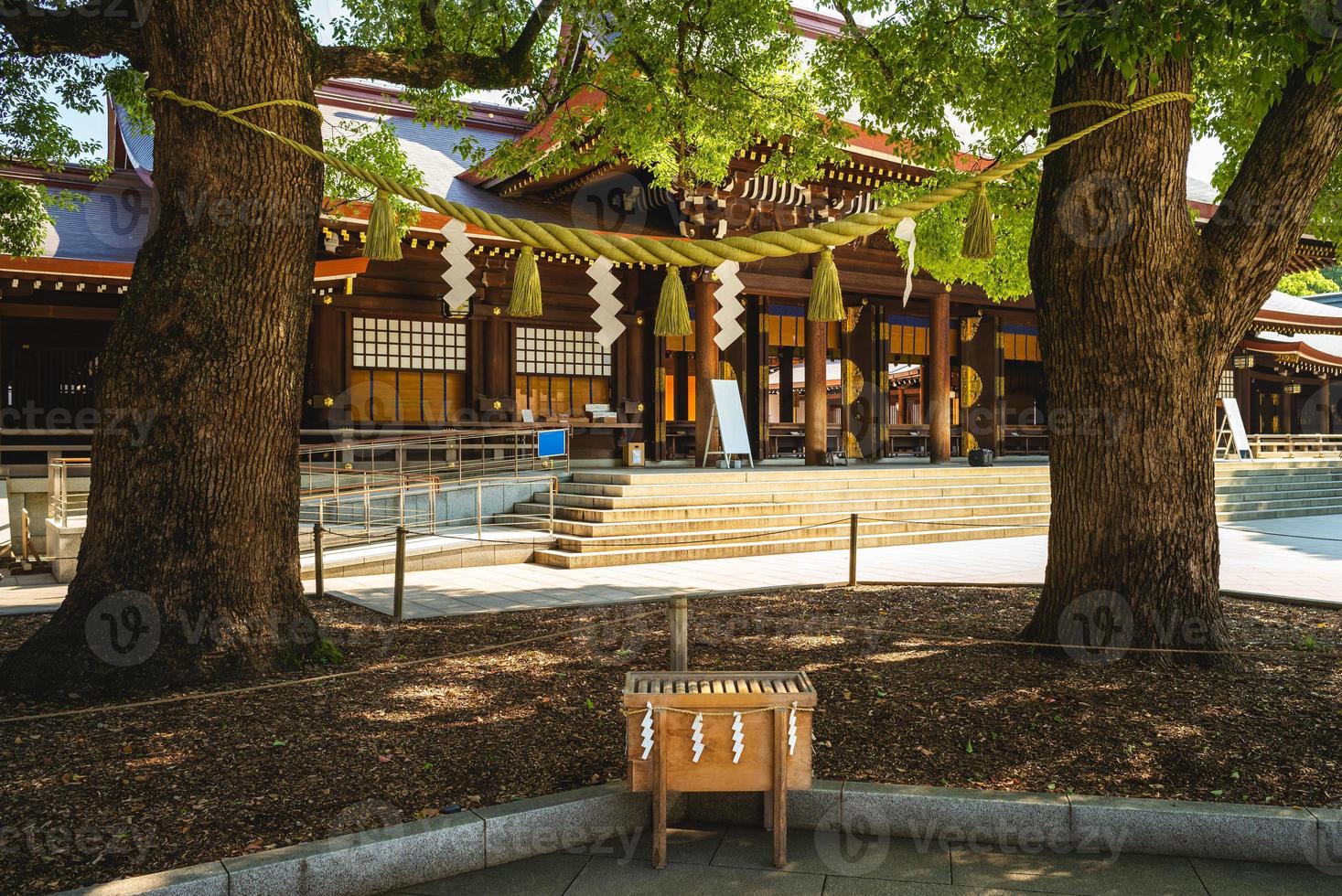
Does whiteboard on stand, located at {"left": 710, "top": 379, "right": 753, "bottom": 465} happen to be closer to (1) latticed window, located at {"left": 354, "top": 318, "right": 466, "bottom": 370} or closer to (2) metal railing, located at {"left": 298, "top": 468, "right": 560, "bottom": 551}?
(2) metal railing, located at {"left": 298, "top": 468, "right": 560, "bottom": 551}

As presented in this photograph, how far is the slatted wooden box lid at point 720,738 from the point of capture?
2.96 m

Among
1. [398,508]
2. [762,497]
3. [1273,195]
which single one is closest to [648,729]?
[1273,195]

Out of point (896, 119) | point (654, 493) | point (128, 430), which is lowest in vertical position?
Result: point (654, 493)

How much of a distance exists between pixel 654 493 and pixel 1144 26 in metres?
7.39

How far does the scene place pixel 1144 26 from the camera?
4020mm

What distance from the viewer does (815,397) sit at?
14438 millimetres

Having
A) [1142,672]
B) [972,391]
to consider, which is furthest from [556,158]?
[972,391]

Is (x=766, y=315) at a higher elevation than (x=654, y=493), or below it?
higher

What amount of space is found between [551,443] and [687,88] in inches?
203

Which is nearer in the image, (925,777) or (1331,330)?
(925,777)

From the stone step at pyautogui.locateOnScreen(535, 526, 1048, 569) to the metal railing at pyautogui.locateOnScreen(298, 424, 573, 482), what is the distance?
2.46 meters

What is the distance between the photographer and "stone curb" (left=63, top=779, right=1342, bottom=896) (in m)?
2.84

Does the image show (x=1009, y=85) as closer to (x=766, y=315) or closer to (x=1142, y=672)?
(x=1142, y=672)

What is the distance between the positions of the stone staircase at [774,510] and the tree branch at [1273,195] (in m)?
3.94
